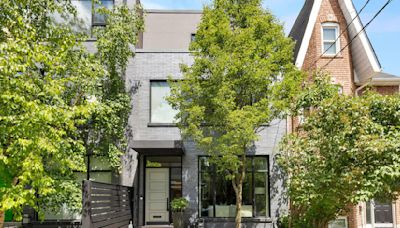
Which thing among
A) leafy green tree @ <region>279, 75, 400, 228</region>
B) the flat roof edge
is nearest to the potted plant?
leafy green tree @ <region>279, 75, 400, 228</region>

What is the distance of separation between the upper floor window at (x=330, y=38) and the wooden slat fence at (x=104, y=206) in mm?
10359

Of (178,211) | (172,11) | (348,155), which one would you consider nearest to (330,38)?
(172,11)

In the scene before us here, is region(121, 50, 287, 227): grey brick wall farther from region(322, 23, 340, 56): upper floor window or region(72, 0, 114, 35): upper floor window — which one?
region(322, 23, 340, 56): upper floor window

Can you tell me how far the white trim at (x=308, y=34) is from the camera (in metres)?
17.1

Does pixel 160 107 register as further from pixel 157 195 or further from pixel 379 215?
pixel 379 215

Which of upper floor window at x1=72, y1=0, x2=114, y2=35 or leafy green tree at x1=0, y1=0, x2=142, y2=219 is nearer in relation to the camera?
leafy green tree at x1=0, y1=0, x2=142, y2=219

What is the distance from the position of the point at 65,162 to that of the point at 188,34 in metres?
11.9

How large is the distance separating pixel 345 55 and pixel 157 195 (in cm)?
994

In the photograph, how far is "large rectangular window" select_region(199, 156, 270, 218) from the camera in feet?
53.0

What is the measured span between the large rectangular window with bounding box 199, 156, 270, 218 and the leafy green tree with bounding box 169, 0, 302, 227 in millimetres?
1247

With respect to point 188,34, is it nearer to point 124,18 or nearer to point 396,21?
point 124,18

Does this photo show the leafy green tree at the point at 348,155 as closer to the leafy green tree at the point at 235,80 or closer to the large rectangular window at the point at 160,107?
the leafy green tree at the point at 235,80

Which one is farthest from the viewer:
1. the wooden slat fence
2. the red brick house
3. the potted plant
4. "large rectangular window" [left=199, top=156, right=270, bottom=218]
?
the red brick house

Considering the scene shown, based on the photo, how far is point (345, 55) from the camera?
18.0 meters
